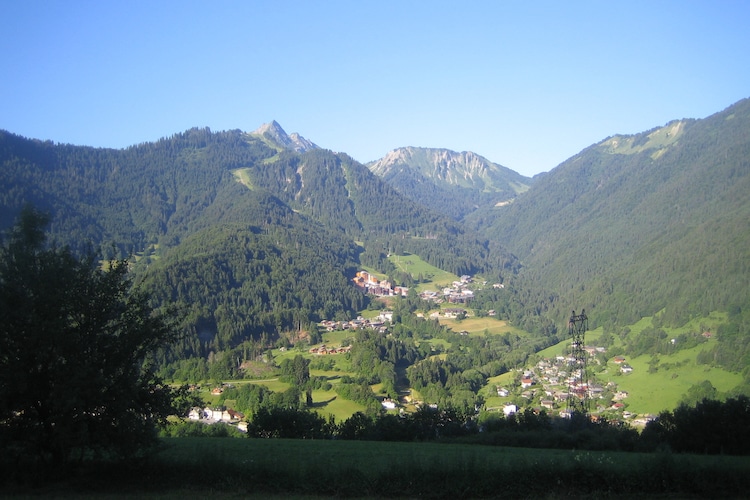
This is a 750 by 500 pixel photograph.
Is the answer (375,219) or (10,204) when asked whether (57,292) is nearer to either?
(10,204)

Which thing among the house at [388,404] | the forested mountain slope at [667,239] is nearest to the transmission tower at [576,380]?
the house at [388,404]

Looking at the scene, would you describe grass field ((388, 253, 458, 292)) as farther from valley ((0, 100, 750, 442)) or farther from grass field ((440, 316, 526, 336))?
grass field ((440, 316, 526, 336))

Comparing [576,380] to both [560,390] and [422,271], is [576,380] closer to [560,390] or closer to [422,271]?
[560,390]

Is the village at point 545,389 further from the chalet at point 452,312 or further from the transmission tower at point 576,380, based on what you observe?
the chalet at point 452,312

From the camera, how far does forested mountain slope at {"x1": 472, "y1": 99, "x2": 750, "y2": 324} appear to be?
82.8m

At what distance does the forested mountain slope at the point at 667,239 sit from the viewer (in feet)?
271

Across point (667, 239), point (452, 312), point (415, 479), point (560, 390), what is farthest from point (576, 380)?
point (667, 239)

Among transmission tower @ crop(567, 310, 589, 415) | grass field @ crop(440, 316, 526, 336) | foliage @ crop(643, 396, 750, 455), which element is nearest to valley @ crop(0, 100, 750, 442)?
grass field @ crop(440, 316, 526, 336)

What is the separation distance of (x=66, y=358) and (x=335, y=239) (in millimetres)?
150584

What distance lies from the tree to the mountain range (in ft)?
139

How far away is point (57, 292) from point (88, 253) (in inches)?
69.4

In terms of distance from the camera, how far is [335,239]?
162 m

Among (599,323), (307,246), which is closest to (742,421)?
(599,323)

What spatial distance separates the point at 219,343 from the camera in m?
79.1
